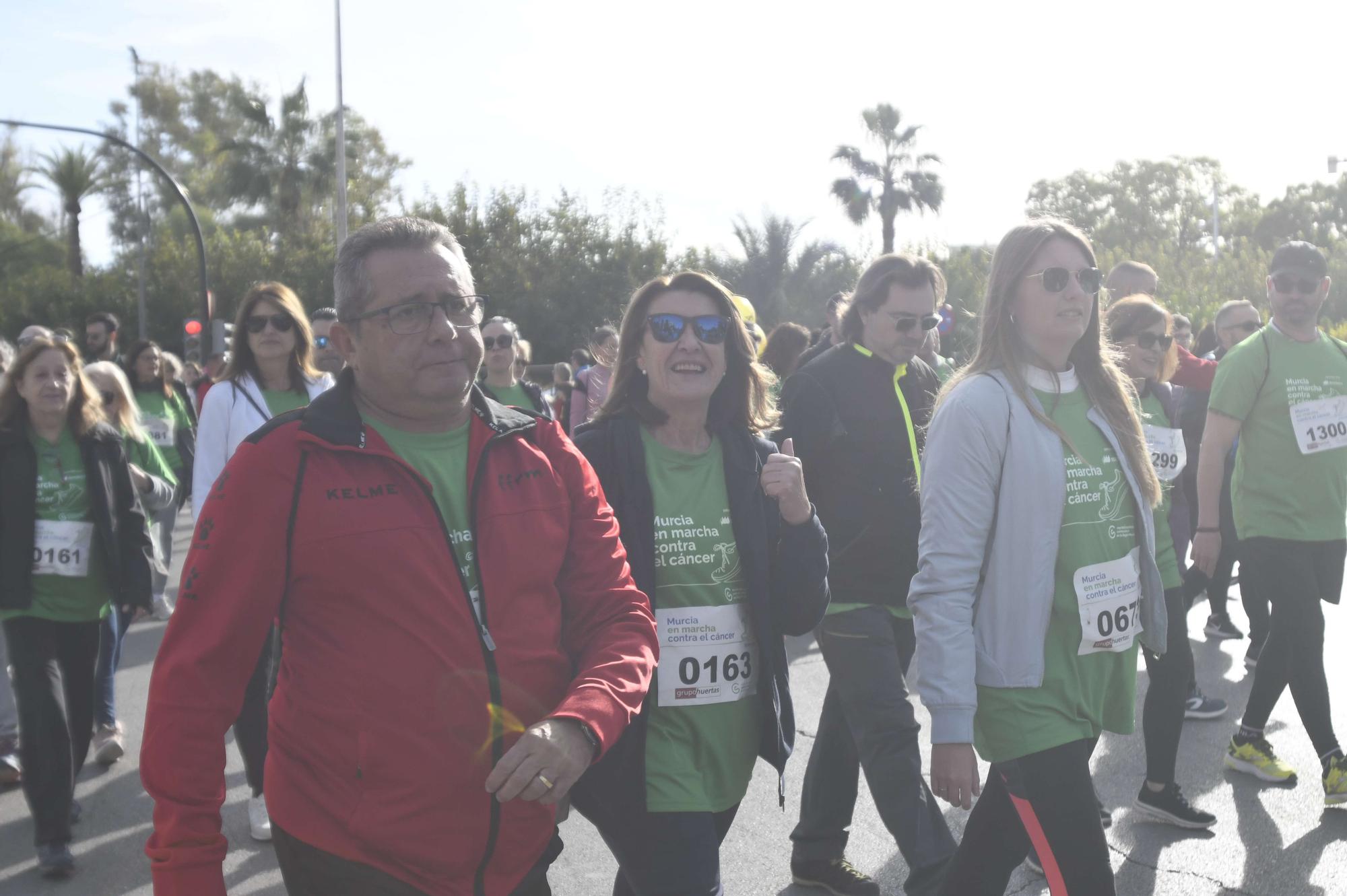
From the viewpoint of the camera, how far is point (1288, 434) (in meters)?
5.08

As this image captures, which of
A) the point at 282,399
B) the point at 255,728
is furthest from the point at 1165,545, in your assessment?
the point at 282,399

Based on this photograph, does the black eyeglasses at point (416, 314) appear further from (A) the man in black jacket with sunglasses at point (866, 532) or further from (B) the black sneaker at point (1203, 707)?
(B) the black sneaker at point (1203, 707)

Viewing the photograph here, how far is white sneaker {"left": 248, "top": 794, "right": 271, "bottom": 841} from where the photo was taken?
4.94 m

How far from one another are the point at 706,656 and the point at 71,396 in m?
3.41

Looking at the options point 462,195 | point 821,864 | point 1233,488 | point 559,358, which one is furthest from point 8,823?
point 462,195

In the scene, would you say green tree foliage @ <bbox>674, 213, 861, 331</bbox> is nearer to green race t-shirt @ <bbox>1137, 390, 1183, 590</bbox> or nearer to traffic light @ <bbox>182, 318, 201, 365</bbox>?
traffic light @ <bbox>182, 318, 201, 365</bbox>

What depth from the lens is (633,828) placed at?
2.89 metres

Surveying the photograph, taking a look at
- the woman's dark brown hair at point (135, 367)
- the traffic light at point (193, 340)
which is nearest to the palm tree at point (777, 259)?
the traffic light at point (193, 340)

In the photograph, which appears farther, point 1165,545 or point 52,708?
point 52,708

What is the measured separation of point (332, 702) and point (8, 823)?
399 centimetres

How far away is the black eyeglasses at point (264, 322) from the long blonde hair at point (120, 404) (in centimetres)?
128

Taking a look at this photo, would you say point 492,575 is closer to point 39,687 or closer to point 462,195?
point 39,687

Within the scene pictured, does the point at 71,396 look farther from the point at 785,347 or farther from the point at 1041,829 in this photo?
the point at 785,347

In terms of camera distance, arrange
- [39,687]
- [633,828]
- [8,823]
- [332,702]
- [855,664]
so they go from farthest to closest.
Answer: [8,823] → [39,687] → [855,664] → [633,828] → [332,702]
